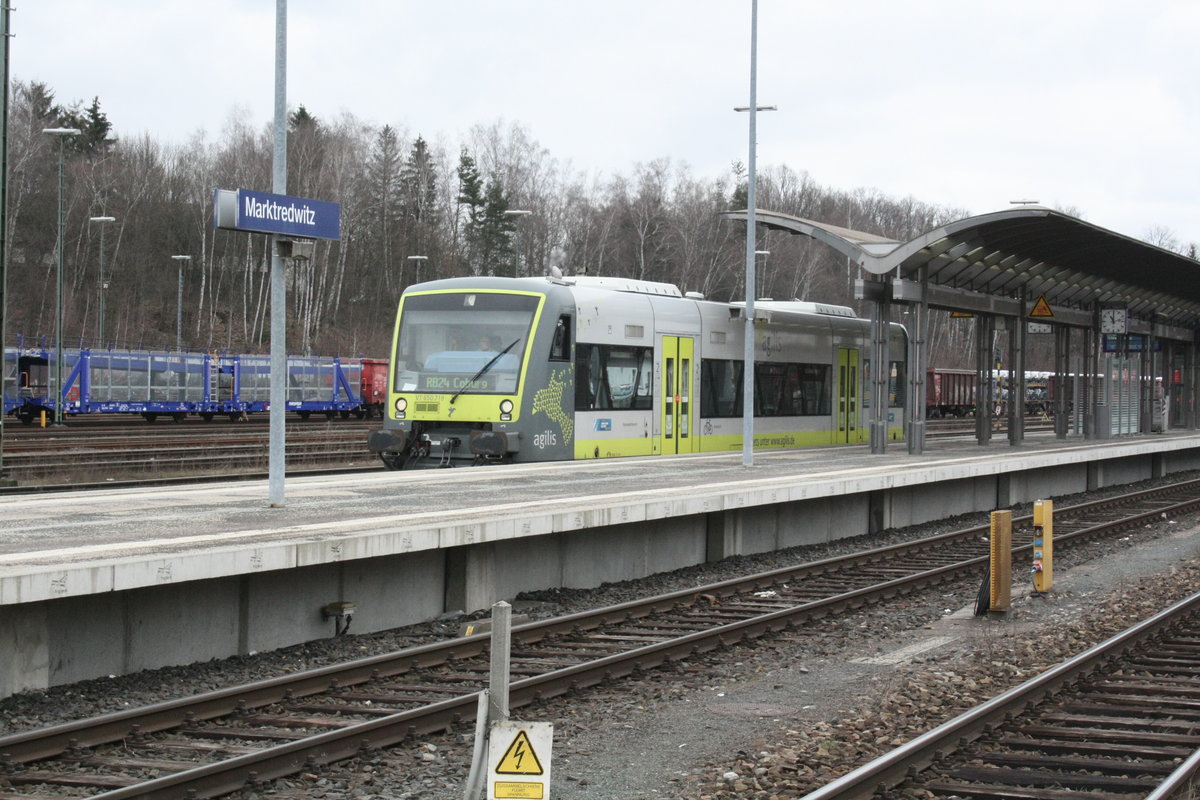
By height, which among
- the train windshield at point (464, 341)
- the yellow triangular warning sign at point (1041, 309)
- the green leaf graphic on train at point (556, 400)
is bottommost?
the green leaf graphic on train at point (556, 400)

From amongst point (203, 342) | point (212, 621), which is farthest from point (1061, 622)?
point (203, 342)

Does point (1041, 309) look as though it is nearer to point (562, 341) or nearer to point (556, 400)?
point (562, 341)

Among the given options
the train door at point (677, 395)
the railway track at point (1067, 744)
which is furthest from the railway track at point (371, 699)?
the train door at point (677, 395)

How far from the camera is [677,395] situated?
22.9m

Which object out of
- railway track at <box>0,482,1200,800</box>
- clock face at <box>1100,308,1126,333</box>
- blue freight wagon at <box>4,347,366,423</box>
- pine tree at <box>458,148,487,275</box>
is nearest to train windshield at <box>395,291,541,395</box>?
railway track at <box>0,482,1200,800</box>

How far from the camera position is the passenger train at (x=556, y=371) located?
19188mm

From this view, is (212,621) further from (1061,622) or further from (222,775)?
(1061,622)

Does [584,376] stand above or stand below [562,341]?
below

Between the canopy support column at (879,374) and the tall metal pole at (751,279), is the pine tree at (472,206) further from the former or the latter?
the tall metal pole at (751,279)

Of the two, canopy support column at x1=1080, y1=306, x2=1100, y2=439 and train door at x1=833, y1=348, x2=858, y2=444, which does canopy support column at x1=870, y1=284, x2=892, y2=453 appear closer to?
train door at x1=833, y1=348, x2=858, y2=444

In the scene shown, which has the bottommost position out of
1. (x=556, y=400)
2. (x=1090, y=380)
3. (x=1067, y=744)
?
(x=1067, y=744)

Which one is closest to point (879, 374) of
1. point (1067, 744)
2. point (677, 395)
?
point (677, 395)

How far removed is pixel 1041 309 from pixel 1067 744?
22.7 metres

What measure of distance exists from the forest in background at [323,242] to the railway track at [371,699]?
53563mm
